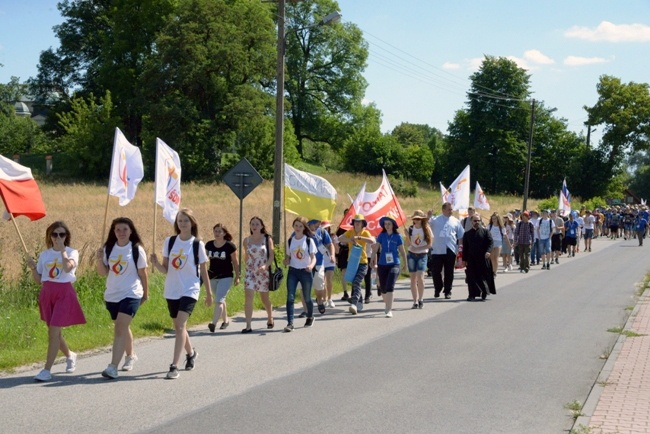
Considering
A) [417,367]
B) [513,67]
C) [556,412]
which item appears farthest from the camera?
[513,67]

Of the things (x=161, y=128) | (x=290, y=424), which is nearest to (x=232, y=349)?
(x=290, y=424)

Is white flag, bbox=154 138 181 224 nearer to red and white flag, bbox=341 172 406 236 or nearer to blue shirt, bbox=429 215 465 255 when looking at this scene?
red and white flag, bbox=341 172 406 236

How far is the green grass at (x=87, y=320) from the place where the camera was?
9969 millimetres

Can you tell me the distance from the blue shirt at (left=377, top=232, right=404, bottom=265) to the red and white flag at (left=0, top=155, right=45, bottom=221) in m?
5.60

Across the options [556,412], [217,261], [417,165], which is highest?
[417,165]

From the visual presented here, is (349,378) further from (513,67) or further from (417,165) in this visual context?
(513,67)

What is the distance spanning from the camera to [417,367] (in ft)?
30.6

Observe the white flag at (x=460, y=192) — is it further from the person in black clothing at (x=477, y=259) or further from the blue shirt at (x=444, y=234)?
the person in black clothing at (x=477, y=259)

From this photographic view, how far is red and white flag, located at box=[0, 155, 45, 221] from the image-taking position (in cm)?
974

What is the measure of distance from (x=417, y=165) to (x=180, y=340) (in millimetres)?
60925

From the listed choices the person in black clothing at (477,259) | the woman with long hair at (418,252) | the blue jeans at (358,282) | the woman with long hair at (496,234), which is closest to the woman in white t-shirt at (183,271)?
the blue jeans at (358,282)

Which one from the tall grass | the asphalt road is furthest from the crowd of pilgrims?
the tall grass

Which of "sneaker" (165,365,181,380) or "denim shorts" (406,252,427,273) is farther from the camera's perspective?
"denim shorts" (406,252,427,273)

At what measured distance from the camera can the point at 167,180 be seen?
571 inches
